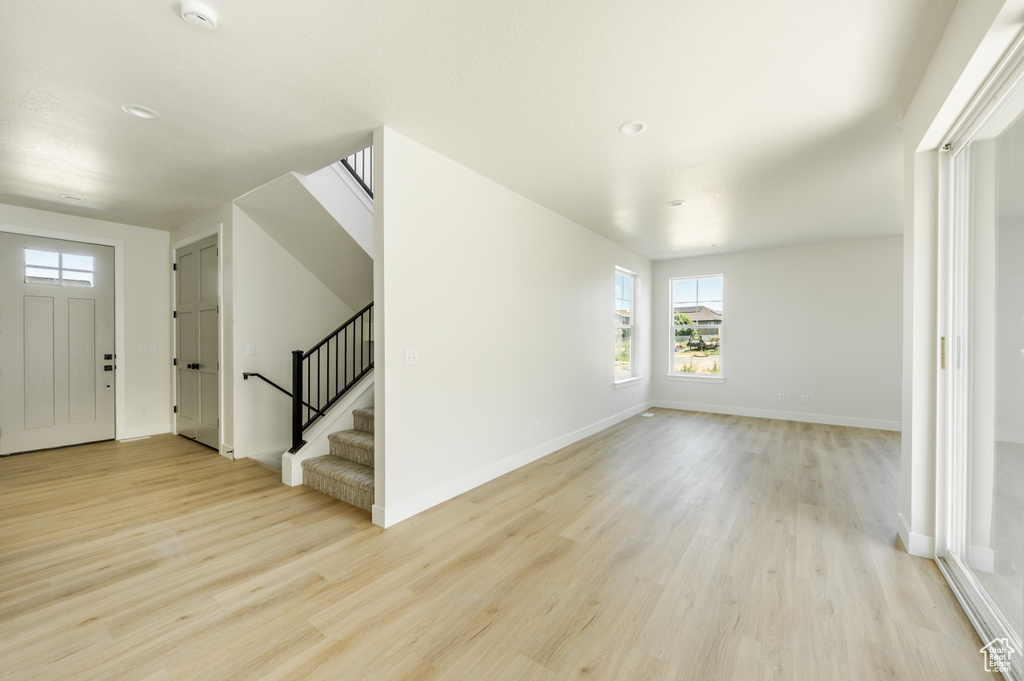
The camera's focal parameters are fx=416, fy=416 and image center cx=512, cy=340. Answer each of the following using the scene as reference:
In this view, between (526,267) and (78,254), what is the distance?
5.11 m

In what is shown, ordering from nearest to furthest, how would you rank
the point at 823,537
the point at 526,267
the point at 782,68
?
1. the point at 782,68
2. the point at 823,537
3. the point at 526,267

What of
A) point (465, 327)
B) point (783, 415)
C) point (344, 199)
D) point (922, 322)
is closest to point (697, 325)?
point (783, 415)

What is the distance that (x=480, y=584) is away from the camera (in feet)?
7.00

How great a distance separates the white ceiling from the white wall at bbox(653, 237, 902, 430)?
2339 mm

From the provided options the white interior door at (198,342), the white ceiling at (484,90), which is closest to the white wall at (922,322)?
the white ceiling at (484,90)

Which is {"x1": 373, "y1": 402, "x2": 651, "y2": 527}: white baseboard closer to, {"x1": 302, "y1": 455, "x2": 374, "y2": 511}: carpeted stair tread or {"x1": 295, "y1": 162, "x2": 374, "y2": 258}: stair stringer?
{"x1": 302, "y1": 455, "x2": 374, "y2": 511}: carpeted stair tread

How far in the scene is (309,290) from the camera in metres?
4.80

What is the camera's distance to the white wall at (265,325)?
4.20m

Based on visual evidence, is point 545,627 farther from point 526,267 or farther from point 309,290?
point 309,290

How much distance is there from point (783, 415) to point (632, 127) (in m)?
5.59

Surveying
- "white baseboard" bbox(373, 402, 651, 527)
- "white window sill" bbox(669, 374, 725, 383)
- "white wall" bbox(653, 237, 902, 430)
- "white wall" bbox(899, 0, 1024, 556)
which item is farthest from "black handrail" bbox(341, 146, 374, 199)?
"white window sill" bbox(669, 374, 725, 383)

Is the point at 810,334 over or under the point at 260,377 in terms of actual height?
over

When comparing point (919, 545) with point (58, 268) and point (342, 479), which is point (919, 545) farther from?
point (58, 268)

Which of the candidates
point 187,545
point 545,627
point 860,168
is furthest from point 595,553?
point 860,168
